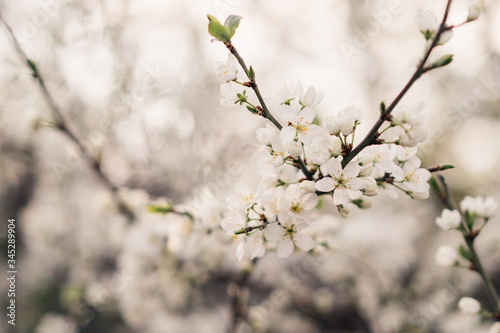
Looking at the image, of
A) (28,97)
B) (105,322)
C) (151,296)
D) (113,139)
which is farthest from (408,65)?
(105,322)

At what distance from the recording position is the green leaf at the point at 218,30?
0.49 meters

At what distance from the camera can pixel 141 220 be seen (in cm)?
139

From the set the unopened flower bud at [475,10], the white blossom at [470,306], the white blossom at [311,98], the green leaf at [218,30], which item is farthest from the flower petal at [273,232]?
the white blossom at [470,306]

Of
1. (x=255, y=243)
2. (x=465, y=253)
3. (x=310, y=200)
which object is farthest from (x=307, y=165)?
(x=465, y=253)

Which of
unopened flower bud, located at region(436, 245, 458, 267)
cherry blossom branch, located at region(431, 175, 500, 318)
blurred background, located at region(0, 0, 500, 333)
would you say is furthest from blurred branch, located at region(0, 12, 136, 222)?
unopened flower bud, located at region(436, 245, 458, 267)

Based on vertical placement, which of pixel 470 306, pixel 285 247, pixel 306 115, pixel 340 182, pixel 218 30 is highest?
pixel 218 30

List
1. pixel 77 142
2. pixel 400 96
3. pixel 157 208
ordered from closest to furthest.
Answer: pixel 400 96
pixel 157 208
pixel 77 142

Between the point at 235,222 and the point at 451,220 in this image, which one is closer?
the point at 235,222

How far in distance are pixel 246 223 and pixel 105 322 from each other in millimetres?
2116

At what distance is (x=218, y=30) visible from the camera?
1.63 ft

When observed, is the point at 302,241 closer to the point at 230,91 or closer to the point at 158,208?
the point at 230,91

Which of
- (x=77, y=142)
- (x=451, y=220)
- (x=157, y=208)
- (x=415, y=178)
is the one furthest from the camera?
(x=77, y=142)

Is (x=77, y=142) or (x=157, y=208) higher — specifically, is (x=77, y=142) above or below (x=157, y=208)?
above

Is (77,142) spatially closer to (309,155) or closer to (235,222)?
(235,222)
